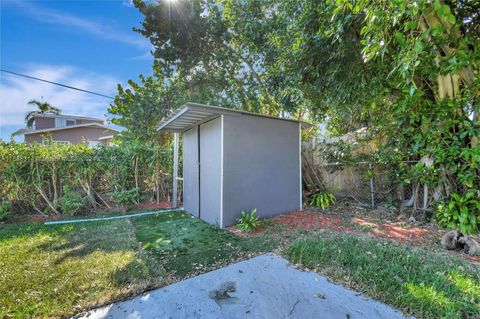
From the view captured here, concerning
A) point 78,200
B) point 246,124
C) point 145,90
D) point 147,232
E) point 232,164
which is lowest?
point 147,232

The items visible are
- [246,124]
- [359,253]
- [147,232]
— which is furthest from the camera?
[246,124]

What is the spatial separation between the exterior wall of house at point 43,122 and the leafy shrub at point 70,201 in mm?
15422

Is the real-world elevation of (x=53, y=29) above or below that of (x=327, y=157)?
above

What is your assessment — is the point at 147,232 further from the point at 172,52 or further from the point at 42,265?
the point at 172,52

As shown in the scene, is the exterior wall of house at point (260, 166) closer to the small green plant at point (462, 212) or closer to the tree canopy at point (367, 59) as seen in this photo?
the tree canopy at point (367, 59)

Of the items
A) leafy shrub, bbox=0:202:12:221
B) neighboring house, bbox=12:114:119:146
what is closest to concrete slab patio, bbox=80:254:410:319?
leafy shrub, bbox=0:202:12:221

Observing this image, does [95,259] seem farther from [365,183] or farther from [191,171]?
[365,183]

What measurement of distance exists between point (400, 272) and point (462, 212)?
1848 mm

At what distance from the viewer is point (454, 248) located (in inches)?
120

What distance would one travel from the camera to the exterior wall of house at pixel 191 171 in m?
5.31

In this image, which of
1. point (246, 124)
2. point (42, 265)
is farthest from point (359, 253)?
point (42, 265)

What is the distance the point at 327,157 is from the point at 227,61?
4773 millimetres

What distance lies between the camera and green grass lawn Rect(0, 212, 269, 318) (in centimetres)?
203

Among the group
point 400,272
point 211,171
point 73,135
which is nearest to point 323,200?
point 211,171
